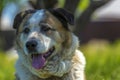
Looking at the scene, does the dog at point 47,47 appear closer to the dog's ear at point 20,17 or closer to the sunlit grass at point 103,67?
the dog's ear at point 20,17

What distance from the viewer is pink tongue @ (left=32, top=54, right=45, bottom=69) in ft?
27.0

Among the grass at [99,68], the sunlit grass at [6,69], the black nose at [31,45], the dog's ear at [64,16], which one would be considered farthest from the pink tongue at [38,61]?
the sunlit grass at [6,69]

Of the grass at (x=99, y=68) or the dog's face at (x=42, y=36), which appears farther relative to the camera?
the grass at (x=99, y=68)

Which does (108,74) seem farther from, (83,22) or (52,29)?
(52,29)

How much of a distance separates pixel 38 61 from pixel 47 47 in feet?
0.79

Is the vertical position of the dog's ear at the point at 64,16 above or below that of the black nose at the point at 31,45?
above

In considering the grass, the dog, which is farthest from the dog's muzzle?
the grass

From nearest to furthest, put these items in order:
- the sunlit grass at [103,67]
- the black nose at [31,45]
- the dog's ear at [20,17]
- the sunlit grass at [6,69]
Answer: the black nose at [31,45] → the dog's ear at [20,17] → the sunlit grass at [103,67] → the sunlit grass at [6,69]

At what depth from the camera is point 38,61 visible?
8.20 m

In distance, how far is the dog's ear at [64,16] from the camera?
843 centimetres

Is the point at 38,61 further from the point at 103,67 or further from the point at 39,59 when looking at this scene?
the point at 103,67

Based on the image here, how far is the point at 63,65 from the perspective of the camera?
8.48 meters

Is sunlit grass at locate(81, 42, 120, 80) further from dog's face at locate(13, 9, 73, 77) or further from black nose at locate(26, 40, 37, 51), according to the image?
black nose at locate(26, 40, 37, 51)

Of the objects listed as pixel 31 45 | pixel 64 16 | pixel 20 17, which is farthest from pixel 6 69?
pixel 31 45
